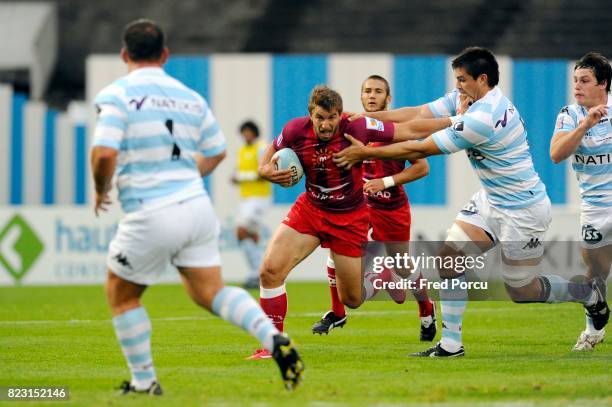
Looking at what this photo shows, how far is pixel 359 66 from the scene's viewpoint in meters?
20.9

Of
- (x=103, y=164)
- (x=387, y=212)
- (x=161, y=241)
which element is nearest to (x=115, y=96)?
(x=103, y=164)

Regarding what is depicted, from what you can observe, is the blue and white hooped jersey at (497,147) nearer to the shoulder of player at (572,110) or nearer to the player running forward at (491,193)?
the player running forward at (491,193)

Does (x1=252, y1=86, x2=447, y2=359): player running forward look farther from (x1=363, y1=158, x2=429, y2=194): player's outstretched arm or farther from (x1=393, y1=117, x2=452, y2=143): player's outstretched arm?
(x1=363, y1=158, x2=429, y2=194): player's outstretched arm

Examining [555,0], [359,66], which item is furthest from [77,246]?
[555,0]

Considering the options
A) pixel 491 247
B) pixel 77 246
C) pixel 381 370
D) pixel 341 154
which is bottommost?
pixel 77 246

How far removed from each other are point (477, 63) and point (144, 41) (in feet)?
9.54

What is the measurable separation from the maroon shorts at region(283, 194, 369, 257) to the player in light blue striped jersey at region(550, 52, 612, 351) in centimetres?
162

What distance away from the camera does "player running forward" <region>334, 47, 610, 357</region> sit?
9.23 metres

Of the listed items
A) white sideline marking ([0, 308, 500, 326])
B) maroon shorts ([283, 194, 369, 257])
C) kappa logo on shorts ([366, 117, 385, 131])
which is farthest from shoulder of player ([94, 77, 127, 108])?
white sideline marking ([0, 308, 500, 326])

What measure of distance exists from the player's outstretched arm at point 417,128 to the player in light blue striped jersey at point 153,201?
2.48m

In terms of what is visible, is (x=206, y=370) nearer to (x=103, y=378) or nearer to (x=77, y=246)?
(x=103, y=378)

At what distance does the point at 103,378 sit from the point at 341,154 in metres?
2.38

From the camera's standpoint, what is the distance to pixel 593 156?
10.1m

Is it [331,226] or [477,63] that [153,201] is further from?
[477,63]
